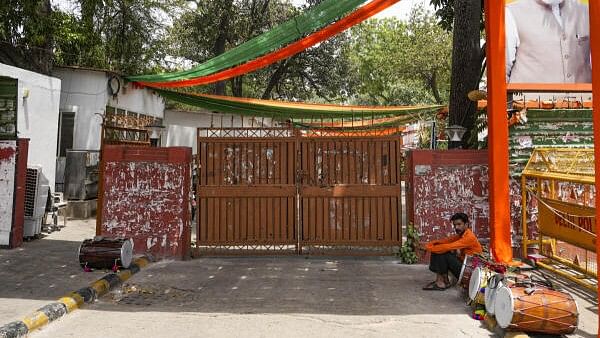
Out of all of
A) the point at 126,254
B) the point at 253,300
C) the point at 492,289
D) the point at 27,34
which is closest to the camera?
the point at 492,289

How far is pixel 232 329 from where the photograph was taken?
4492 mm

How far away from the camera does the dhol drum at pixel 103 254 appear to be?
21.2 ft

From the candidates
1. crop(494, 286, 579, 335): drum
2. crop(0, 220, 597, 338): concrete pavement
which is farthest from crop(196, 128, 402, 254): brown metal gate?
crop(494, 286, 579, 335): drum

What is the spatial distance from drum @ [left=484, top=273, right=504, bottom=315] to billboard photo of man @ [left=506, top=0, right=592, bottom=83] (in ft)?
10.7

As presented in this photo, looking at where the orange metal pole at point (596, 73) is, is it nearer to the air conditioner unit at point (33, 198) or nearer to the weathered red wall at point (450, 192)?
the weathered red wall at point (450, 192)

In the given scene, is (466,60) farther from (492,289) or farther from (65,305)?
(65,305)

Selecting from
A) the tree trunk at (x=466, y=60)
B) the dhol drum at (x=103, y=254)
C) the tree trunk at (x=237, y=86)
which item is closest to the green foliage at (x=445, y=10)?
the tree trunk at (x=466, y=60)

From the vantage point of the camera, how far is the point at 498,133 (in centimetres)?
607

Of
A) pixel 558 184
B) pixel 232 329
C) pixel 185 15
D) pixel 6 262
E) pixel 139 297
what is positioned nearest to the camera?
pixel 232 329

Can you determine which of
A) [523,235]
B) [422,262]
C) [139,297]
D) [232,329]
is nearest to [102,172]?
[139,297]

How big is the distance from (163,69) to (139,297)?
654 inches

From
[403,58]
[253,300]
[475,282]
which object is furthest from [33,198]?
[403,58]

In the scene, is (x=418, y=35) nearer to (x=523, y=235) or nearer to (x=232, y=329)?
(x=523, y=235)

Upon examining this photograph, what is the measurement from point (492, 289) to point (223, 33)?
54.9 ft
